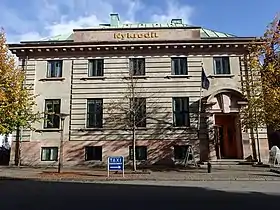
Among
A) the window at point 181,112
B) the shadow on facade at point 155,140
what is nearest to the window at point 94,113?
the shadow on facade at point 155,140

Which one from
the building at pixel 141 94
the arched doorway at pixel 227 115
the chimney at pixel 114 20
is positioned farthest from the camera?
the chimney at pixel 114 20

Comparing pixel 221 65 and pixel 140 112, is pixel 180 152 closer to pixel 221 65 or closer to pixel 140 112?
pixel 140 112

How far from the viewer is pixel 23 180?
16234 millimetres


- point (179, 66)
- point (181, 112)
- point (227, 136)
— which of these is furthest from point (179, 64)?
point (227, 136)

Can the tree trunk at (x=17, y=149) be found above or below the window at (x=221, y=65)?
below

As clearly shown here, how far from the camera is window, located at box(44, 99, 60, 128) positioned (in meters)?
25.3

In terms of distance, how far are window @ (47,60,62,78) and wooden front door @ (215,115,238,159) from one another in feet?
45.1

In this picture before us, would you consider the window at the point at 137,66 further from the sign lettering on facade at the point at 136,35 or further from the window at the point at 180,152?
the window at the point at 180,152

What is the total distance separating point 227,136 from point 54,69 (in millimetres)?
15653

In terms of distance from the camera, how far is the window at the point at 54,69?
26.4 m

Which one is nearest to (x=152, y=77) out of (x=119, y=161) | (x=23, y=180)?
(x=119, y=161)

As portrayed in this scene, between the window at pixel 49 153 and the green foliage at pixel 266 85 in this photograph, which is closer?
the green foliage at pixel 266 85

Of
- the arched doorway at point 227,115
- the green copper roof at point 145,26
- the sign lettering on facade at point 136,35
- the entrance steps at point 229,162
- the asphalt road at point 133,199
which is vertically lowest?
the asphalt road at point 133,199

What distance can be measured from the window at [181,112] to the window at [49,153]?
9.84 m
